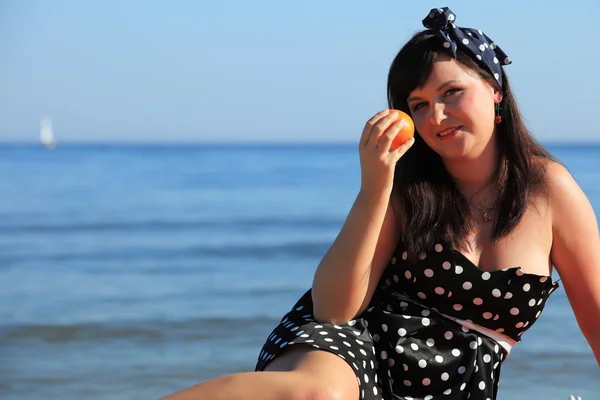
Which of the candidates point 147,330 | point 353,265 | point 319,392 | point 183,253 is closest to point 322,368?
point 319,392

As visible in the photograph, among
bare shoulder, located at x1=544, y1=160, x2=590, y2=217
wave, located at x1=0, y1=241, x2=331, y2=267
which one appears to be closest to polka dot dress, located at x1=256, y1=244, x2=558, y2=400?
bare shoulder, located at x1=544, y1=160, x2=590, y2=217

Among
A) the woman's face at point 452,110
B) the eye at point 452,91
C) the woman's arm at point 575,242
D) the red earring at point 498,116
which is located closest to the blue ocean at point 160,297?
the woman's arm at point 575,242

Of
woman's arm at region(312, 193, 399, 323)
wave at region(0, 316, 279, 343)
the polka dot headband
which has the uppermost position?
the polka dot headband

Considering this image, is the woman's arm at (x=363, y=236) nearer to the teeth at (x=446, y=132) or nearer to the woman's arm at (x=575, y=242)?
Result: the teeth at (x=446, y=132)

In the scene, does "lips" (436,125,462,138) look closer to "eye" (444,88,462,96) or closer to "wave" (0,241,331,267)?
"eye" (444,88,462,96)

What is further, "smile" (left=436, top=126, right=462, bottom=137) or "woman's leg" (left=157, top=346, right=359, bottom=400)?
"smile" (left=436, top=126, right=462, bottom=137)

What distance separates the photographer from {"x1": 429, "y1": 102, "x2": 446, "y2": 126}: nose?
3049 millimetres

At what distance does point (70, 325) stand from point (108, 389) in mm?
1920

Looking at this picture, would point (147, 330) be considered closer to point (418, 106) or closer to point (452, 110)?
point (418, 106)

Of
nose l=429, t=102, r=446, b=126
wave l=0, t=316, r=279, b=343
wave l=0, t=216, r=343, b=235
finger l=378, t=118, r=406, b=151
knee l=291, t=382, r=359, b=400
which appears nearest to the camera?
knee l=291, t=382, r=359, b=400

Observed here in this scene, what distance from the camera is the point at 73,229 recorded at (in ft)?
47.9

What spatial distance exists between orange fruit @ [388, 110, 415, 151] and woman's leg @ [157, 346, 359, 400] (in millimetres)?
744

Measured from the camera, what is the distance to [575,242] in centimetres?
308

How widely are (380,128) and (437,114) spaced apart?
26 centimetres
